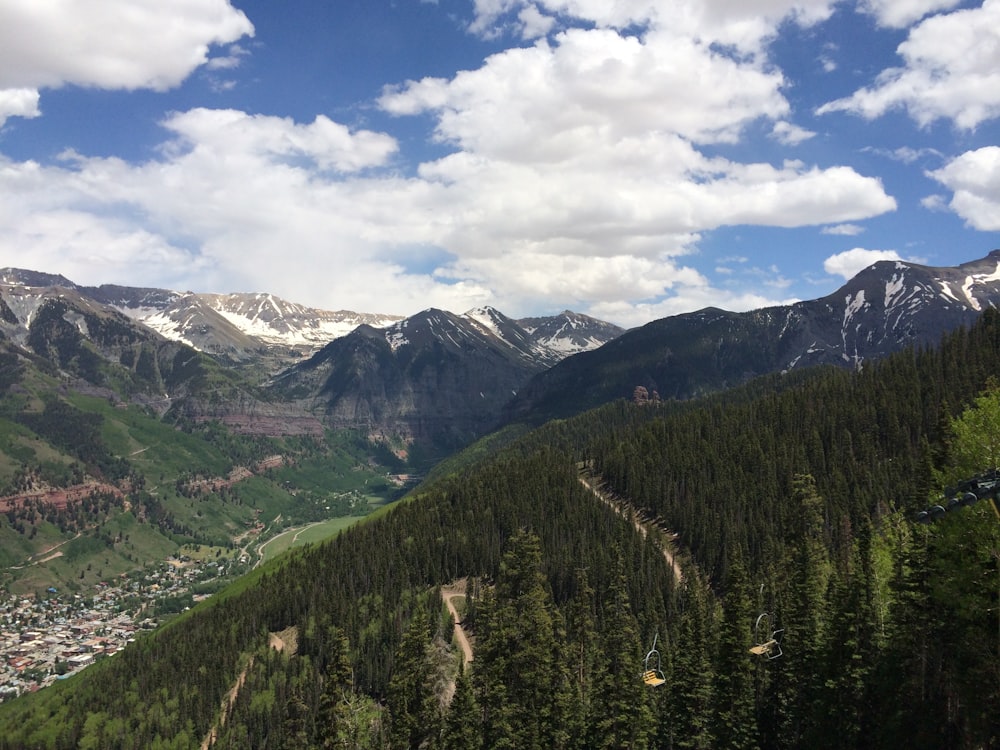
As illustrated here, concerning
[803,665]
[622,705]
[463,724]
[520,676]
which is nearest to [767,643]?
[803,665]

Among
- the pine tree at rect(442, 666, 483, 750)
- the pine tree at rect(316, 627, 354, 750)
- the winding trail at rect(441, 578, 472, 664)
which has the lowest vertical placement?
the winding trail at rect(441, 578, 472, 664)

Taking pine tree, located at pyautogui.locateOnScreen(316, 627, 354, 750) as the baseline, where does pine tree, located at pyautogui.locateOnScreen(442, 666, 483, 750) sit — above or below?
below

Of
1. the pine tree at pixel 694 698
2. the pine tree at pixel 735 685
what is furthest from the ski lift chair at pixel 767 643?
the pine tree at pixel 694 698

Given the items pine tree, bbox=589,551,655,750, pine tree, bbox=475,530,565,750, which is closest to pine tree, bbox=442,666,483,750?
pine tree, bbox=475,530,565,750

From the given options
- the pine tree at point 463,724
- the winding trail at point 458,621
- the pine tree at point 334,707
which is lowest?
the winding trail at point 458,621

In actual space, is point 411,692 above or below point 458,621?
above

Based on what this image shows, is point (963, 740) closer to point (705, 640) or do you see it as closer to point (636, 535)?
point (705, 640)

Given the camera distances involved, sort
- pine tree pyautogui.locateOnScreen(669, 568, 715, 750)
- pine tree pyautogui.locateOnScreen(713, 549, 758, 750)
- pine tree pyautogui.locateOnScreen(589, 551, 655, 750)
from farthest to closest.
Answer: pine tree pyautogui.locateOnScreen(669, 568, 715, 750), pine tree pyautogui.locateOnScreen(589, 551, 655, 750), pine tree pyautogui.locateOnScreen(713, 549, 758, 750)

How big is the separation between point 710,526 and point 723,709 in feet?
383

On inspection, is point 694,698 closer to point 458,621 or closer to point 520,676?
point 520,676

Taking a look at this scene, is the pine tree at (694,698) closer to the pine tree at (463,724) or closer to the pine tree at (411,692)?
the pine tree at (463,724)

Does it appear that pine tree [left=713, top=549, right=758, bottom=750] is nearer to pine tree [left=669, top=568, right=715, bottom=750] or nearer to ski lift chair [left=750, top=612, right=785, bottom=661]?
pine tree [left=669, top=568, right=715, bottom=750]

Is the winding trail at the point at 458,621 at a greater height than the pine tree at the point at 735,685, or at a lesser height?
lesser

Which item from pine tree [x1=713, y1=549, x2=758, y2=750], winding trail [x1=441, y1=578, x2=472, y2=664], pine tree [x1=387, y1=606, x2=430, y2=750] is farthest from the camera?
winding trail [x1=441, y1=578, x2=472, y2=664]
